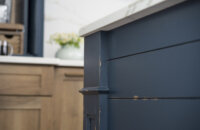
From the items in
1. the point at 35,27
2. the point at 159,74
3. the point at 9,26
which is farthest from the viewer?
the point at 35,27

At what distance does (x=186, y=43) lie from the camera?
0.66 metres

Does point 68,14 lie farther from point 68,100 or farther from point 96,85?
point 96,85

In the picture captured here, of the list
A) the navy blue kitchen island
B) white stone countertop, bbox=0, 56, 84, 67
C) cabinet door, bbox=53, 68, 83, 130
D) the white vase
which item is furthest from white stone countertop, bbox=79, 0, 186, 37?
the white vase

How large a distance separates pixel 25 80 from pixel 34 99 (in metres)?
0.14

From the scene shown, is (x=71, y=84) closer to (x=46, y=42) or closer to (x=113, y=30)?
A: (x=46, y=42)

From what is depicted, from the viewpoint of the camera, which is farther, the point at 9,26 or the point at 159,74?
the point at 9,26

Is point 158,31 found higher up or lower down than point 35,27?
lower down

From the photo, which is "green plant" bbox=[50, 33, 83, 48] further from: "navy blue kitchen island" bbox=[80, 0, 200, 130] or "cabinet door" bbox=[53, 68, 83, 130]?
"navy blue kitchen island" bbox=[80, 0, 200, 130]

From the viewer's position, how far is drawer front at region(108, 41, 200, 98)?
64 centimetres

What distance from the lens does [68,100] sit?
7.49 feet

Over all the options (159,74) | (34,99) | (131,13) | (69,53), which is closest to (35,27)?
(69,53)

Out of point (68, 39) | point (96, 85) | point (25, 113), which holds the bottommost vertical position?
point (25, 113)

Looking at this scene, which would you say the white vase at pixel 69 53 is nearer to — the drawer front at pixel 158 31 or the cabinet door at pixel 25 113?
the cabinet door at pixel 25 113

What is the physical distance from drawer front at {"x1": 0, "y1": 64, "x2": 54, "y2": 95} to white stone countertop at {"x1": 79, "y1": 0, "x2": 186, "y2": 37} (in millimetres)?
1180
